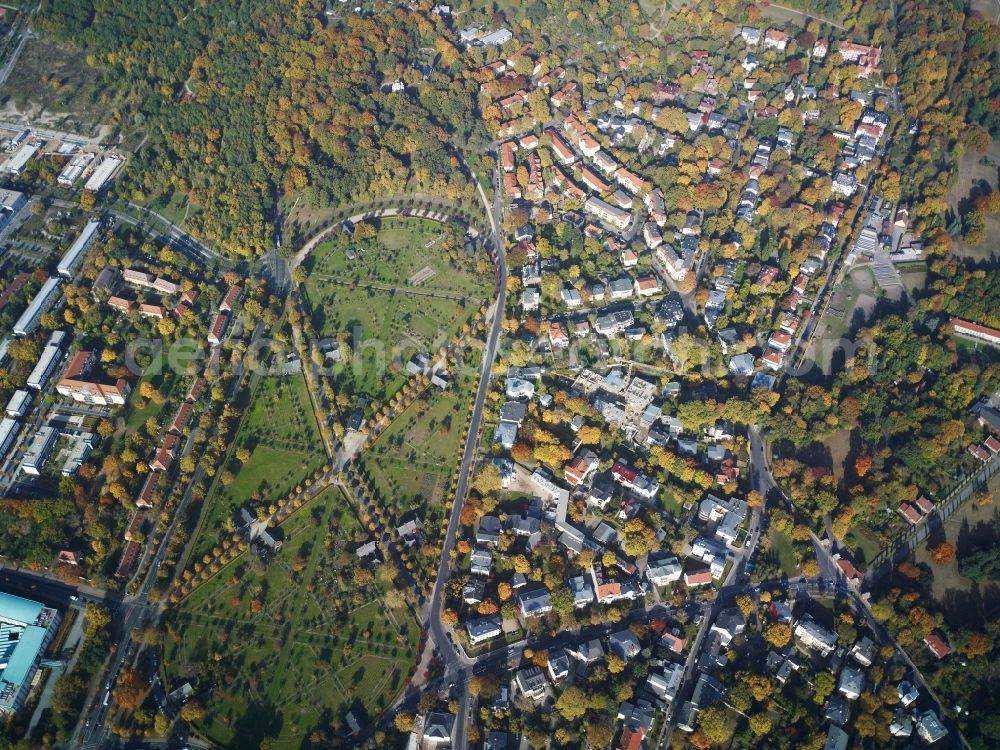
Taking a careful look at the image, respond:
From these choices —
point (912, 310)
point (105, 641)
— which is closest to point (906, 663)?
point (912, 310)

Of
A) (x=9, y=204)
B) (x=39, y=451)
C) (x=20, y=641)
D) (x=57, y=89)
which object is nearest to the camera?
(x=20, y=641)

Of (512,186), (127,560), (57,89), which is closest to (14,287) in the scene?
(127,560)

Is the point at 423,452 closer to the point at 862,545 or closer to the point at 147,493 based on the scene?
the point at 147,493

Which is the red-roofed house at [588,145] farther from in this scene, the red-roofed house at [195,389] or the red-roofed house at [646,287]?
the red-roofed house at [195,389]

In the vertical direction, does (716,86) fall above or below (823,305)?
above

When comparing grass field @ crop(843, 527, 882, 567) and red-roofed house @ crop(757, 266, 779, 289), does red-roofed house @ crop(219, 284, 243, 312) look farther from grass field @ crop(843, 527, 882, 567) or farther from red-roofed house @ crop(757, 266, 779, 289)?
grass field @ crop(843, 527, 882, 567)

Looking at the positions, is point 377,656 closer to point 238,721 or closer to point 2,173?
point 238,721
